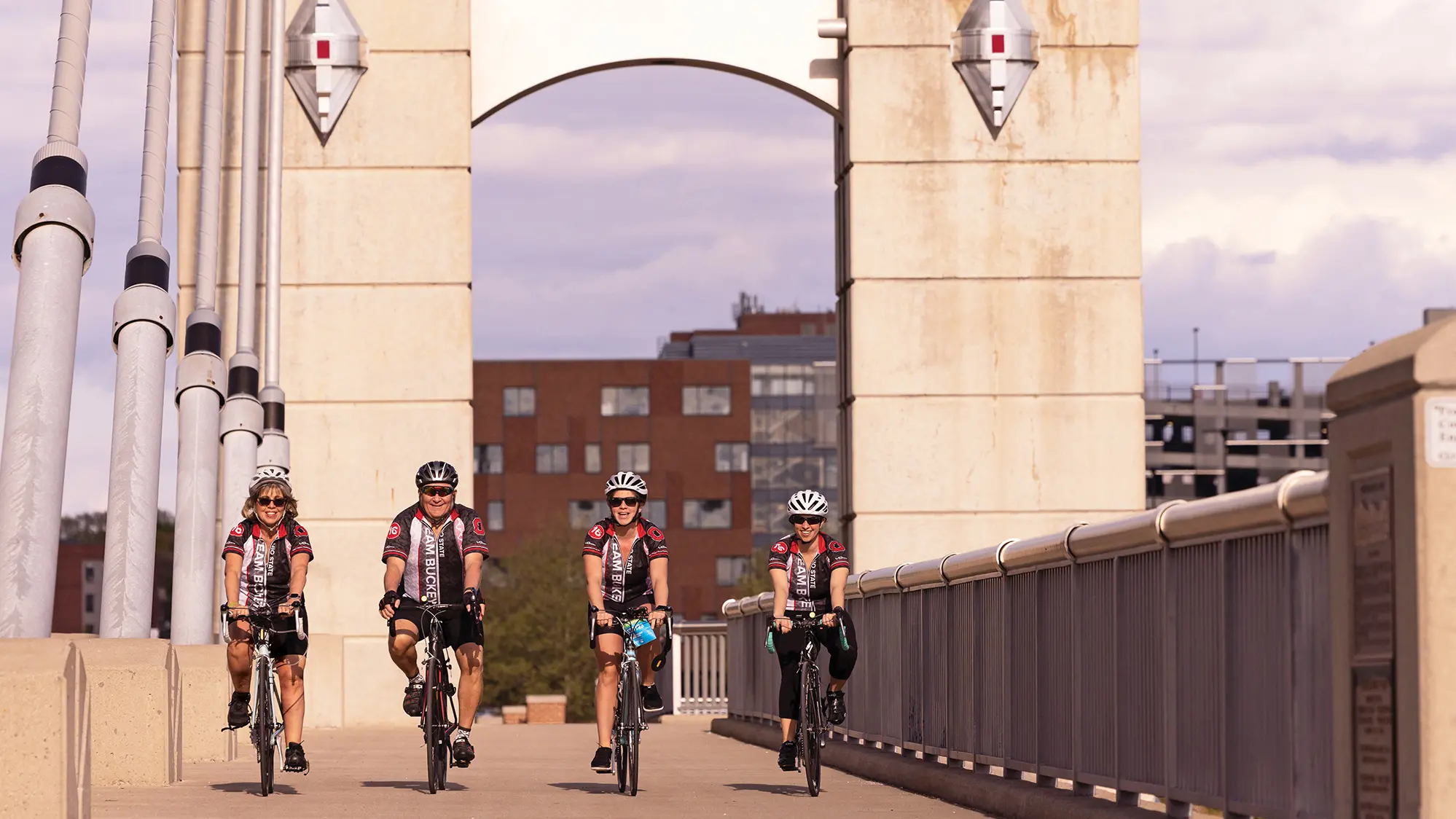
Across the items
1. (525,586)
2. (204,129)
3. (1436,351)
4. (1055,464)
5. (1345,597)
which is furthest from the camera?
(525,586)

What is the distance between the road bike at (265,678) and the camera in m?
14.3

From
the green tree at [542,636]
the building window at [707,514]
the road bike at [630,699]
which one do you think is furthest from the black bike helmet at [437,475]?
the building window at [707,514]

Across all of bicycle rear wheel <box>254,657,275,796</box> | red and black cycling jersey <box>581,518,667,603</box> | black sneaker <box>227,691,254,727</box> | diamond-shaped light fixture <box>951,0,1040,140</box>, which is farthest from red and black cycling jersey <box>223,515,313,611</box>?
diamond-shaped light fixture <box>951,0,1040,140</box>

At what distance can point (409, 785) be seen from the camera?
1561cm

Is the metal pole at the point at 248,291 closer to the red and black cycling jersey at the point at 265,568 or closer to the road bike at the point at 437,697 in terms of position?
the red and black cycling jersey at the point at 265,568

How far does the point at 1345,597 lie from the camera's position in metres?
6.95

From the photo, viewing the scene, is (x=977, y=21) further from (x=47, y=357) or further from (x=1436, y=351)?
(x=1436, y=351)

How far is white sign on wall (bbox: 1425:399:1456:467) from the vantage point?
20.6ft

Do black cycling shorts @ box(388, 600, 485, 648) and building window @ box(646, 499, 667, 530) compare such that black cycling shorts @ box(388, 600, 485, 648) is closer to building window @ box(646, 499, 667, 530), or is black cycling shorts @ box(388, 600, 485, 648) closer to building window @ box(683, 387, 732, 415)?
building window @ box(646, 499, 667, 530)

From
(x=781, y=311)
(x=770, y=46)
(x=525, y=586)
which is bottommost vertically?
(x=525, y=586)

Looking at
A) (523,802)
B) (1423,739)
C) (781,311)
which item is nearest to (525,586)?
(781,311)

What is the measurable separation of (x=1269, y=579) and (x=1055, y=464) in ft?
65.2

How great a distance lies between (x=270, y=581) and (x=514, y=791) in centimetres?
203

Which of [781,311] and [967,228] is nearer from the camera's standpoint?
[967,228]
